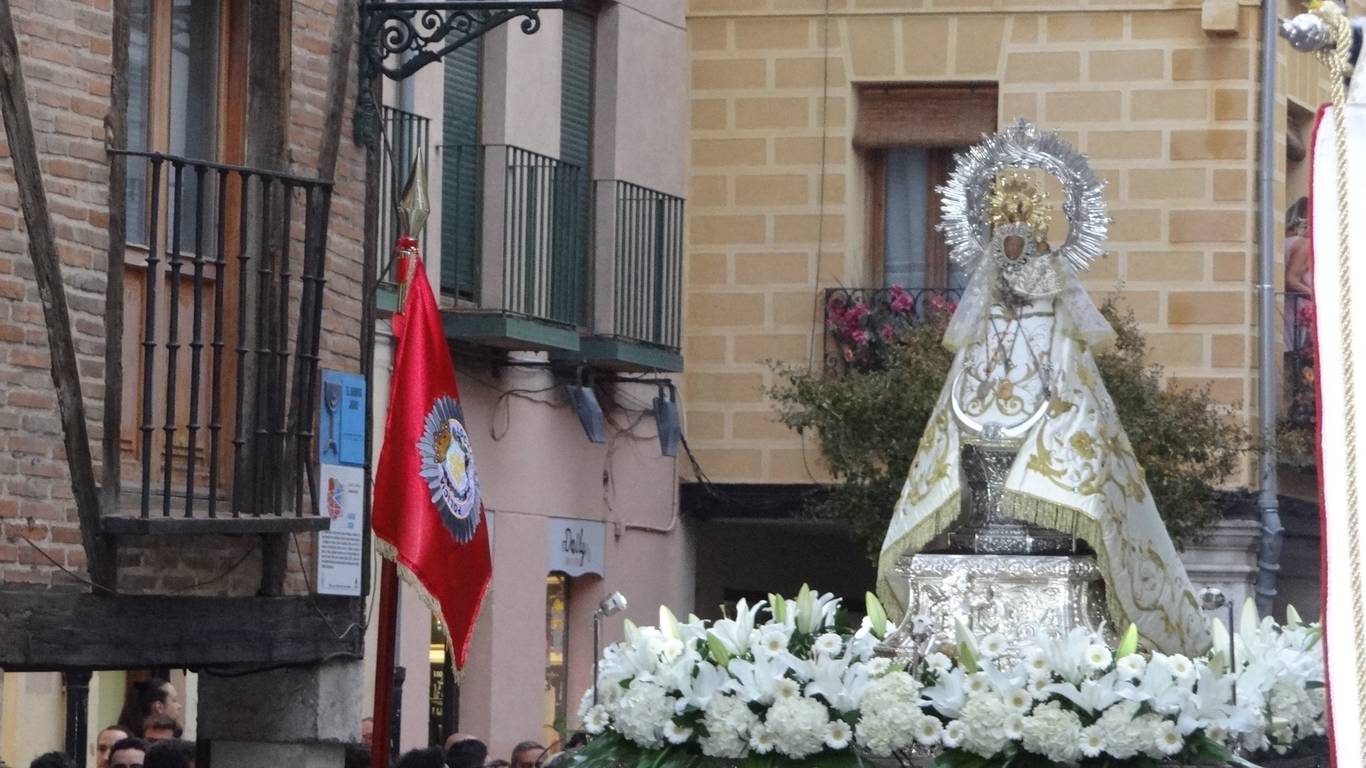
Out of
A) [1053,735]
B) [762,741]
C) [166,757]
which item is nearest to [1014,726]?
[1053,735]

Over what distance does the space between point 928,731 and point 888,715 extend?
0.13m

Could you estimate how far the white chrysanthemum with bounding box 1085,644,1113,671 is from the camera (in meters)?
7.92

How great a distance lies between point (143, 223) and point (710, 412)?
10060 millimetres

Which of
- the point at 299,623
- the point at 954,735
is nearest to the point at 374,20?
the point at 299,623

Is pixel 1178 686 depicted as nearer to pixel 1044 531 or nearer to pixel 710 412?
pixel 1044 531

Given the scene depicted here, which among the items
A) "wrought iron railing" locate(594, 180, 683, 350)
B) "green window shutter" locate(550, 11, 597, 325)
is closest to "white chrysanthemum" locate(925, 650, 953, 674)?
"green window shutter" locate(550, 11, 597, 325)

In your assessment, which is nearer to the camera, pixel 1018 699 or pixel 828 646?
pixel 1018 699

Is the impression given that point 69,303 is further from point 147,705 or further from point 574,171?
point 574,171

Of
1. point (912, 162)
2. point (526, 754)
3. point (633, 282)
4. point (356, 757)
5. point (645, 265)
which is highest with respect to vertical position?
point (912, 162)

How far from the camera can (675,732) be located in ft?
26.4

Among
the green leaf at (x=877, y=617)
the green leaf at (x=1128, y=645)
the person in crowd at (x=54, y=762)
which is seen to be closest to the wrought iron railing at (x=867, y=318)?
the green leaf at (x=877, y=617)

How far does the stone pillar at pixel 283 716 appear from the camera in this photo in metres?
10.4

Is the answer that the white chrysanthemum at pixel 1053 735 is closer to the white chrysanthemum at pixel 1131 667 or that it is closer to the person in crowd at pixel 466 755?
the white chrysanthemum at pixel 1131 667

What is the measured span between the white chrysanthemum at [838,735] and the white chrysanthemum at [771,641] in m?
0.36
